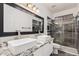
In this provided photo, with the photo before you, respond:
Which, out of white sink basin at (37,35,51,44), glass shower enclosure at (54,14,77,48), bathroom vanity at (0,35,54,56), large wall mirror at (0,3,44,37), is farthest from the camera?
white sink basin at (37,35,51,44)

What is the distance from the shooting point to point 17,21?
1.04 metres

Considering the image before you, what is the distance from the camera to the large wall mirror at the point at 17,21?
2.89ft

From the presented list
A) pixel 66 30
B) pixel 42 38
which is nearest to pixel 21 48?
pixel 42 38

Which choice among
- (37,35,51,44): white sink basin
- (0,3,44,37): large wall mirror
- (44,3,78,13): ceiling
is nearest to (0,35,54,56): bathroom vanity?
(37,35,51,44): white sink basin

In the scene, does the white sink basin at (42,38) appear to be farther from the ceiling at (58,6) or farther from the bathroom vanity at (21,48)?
the ceiling at (58,6)

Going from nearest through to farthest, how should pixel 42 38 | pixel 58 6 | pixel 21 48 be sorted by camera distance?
pixel 21 48
pixel 58 6
pixel 42 38

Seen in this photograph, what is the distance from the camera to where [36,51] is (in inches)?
39.0

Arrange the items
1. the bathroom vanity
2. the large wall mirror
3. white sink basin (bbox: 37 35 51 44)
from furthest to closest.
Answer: white sink basin (bbox: 37 35 51 44)
the large wall mirror
the bathroom vanity

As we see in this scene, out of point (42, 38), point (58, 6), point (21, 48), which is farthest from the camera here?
point (42, 38)

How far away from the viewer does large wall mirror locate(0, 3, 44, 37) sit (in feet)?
2.89

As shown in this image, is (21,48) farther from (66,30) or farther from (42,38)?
(66,30)

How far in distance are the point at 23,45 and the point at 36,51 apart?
26 cm

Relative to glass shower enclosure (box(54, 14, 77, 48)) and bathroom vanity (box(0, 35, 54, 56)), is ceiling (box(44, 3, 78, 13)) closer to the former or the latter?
glass shower enclosure (box(54, 14, 77, 48))

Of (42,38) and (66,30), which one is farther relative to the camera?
(42,38)
